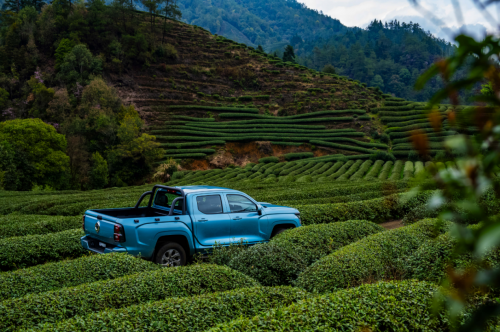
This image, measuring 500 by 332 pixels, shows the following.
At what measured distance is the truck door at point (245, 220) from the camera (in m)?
9.32

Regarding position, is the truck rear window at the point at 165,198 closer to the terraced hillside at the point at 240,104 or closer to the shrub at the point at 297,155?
the terraced hillside at the point at 240,104

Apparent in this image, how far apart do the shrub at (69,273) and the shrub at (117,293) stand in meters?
1.05

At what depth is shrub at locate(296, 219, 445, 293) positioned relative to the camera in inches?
263

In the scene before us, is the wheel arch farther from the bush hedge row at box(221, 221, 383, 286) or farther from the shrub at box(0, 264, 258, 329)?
the shrub at box(0, 264, 258, 329)

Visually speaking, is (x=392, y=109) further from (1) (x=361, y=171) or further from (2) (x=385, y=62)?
(2) (x=385, y=62)

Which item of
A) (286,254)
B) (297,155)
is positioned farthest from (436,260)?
(297,155)

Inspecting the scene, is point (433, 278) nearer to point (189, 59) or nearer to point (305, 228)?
point (305, 228)

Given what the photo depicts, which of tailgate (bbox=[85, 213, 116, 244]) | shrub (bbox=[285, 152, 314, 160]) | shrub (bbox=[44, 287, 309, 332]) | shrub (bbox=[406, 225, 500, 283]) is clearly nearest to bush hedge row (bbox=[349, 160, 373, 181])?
shrub (bbox=[285, 152, 314, 160])

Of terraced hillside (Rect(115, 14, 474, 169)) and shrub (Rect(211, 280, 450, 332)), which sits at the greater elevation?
terraced hillside (Rect(115, 14, 474, 169))

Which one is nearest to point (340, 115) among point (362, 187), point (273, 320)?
point (362, 187)

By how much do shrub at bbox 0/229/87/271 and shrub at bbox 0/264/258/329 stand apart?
18.4ft

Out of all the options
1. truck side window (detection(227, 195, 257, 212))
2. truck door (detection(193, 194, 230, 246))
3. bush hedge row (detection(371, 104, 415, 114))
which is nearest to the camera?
truck door (detection(193, 194, 230, 246))

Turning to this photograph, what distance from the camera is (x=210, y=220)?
8.89 m

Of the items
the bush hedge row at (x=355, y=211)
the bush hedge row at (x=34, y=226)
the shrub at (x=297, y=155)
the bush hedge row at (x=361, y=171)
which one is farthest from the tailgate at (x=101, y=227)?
the shrub at (x=297, y=155)
